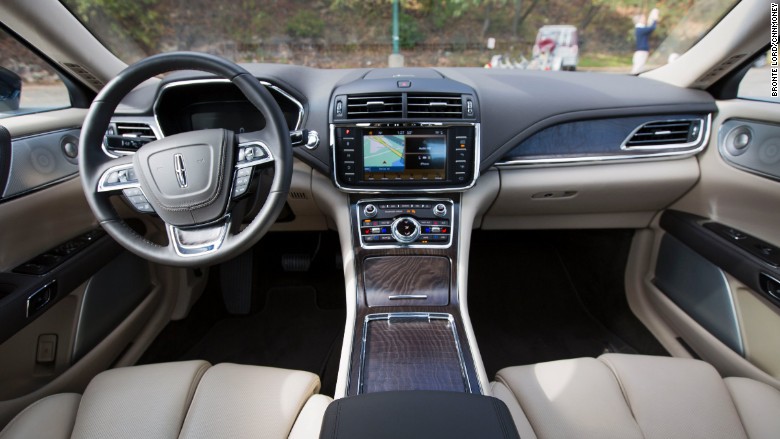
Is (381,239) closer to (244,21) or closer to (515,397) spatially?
(515,397)

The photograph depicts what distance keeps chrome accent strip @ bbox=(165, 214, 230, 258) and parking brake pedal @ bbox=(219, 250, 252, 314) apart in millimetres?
1125

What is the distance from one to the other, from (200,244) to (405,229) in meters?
0.82

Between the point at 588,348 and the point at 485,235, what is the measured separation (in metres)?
0.85

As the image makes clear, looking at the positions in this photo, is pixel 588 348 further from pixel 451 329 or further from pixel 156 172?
pixel 156 172

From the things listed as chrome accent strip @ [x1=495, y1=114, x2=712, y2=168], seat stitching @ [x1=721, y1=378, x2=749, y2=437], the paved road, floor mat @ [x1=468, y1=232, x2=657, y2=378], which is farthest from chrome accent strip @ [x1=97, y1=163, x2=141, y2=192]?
seat stitching @ [x1=721, y1=378, x2=749, y2=437]

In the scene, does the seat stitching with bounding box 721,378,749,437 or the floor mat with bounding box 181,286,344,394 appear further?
the floor mat with bounding box 181,286,344,394

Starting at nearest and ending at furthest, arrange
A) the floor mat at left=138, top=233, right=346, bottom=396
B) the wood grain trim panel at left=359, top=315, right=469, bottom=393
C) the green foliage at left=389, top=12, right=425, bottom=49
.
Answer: the wood grain trim panel at left=359, top=315, right=469, bottom=393, the floor mat at left=138, top=233, right=346, bottom=396, the green foliage at left=389, top=12, right=425, bottom=49

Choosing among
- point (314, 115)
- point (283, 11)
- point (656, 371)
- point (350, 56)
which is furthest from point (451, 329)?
point (283, 11)

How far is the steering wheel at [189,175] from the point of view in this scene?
3.78 feet

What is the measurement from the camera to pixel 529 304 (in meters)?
2.38

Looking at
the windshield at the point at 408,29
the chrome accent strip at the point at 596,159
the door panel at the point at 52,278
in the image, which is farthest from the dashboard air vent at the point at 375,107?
the door panel at the point at 52,278

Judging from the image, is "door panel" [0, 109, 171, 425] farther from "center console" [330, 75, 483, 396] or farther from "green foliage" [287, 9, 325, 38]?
"green foliage" [287, 9, 325, 38]

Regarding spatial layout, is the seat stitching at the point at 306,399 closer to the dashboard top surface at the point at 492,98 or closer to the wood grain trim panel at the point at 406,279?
the wood grain trim panel at the point at 406,279

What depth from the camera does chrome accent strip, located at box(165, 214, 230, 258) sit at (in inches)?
46.1
